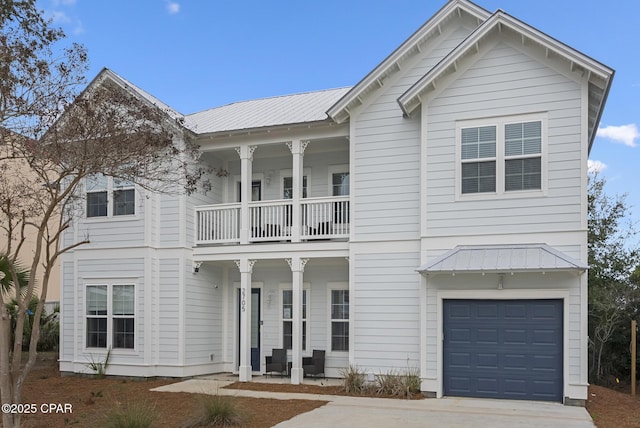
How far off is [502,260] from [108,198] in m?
10.1

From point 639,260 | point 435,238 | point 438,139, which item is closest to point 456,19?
point 438,139

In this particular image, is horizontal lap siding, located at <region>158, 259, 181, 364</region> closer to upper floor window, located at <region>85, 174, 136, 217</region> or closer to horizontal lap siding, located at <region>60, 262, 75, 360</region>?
upper floor window, located at <region>85, 174, 136, 217</region>

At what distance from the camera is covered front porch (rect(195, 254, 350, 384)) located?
14.6 m

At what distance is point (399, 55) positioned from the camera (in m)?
13.5

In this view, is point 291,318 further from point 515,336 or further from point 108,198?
point 515,336

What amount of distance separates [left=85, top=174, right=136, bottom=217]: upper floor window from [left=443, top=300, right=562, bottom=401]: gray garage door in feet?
27.8

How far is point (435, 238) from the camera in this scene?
1258 centimetres

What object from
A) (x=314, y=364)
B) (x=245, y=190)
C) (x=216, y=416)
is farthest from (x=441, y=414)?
(x=245, y=190)

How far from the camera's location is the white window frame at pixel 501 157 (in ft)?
39.0

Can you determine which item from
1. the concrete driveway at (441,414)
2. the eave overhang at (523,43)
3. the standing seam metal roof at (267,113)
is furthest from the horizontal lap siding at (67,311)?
the eave overhang at (523,43)

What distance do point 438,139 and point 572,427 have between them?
6.22m

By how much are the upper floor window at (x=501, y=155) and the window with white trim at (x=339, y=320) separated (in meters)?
4.66

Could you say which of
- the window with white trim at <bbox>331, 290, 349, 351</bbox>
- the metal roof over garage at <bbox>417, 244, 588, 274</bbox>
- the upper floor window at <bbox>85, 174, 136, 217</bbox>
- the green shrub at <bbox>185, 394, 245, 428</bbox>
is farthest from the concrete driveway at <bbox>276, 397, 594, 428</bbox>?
the upper floor window at <bbox>85, 174, 136, 217</bbox>

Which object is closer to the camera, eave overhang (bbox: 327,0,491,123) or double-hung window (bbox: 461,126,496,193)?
double-hung window (bbox: 461,126,496,193)
